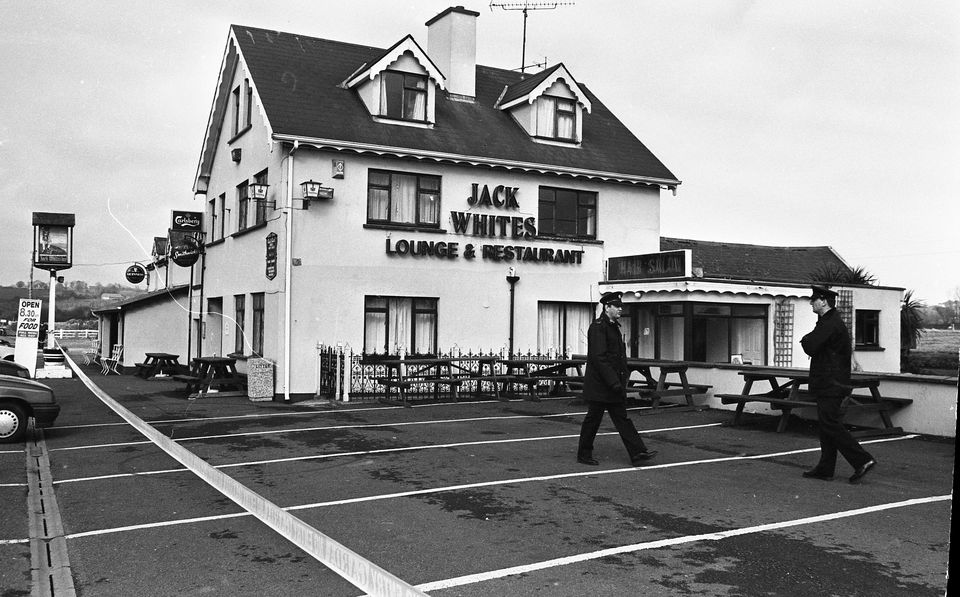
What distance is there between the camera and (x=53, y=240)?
28.0 metres

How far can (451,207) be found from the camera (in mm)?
21453

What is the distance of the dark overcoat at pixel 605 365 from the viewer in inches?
390

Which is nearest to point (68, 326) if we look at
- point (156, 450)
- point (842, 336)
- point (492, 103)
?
point (492, 103)

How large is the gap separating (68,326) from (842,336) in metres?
101

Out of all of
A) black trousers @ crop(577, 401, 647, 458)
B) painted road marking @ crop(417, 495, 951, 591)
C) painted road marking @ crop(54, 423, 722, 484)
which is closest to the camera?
painted road marking @ crop(417, 495, 951, 591)

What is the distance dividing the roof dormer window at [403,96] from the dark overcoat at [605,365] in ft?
42.3

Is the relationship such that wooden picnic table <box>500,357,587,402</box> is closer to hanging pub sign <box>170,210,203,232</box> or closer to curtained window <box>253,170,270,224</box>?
curtained window <box>253,170,270,224</box>

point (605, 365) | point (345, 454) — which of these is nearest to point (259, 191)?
point (345, 454)

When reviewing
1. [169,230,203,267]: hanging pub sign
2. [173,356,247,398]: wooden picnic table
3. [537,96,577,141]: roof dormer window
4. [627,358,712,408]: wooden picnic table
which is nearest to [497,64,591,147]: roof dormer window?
[537,96,577,141]: roof dormer window

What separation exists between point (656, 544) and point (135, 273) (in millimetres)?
35707

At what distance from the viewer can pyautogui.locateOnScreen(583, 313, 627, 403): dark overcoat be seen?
9914 millimetres

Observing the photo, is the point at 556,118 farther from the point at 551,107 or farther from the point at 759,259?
the point at 759,259

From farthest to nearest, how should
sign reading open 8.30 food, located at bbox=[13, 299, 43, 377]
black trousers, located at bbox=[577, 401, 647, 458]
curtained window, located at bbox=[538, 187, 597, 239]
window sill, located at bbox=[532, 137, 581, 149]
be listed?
sign reading open 8.30 food, located at bbox=[13, 299, 43, 377] → window sill, located at bbox=[532, 137, 581, 149] → curtained window, located at bbox=[538, 187, 597, 239] → black trousers, located at bbox=[577, 401, 647, 458]

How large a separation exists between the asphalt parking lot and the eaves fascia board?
26.6 ft
